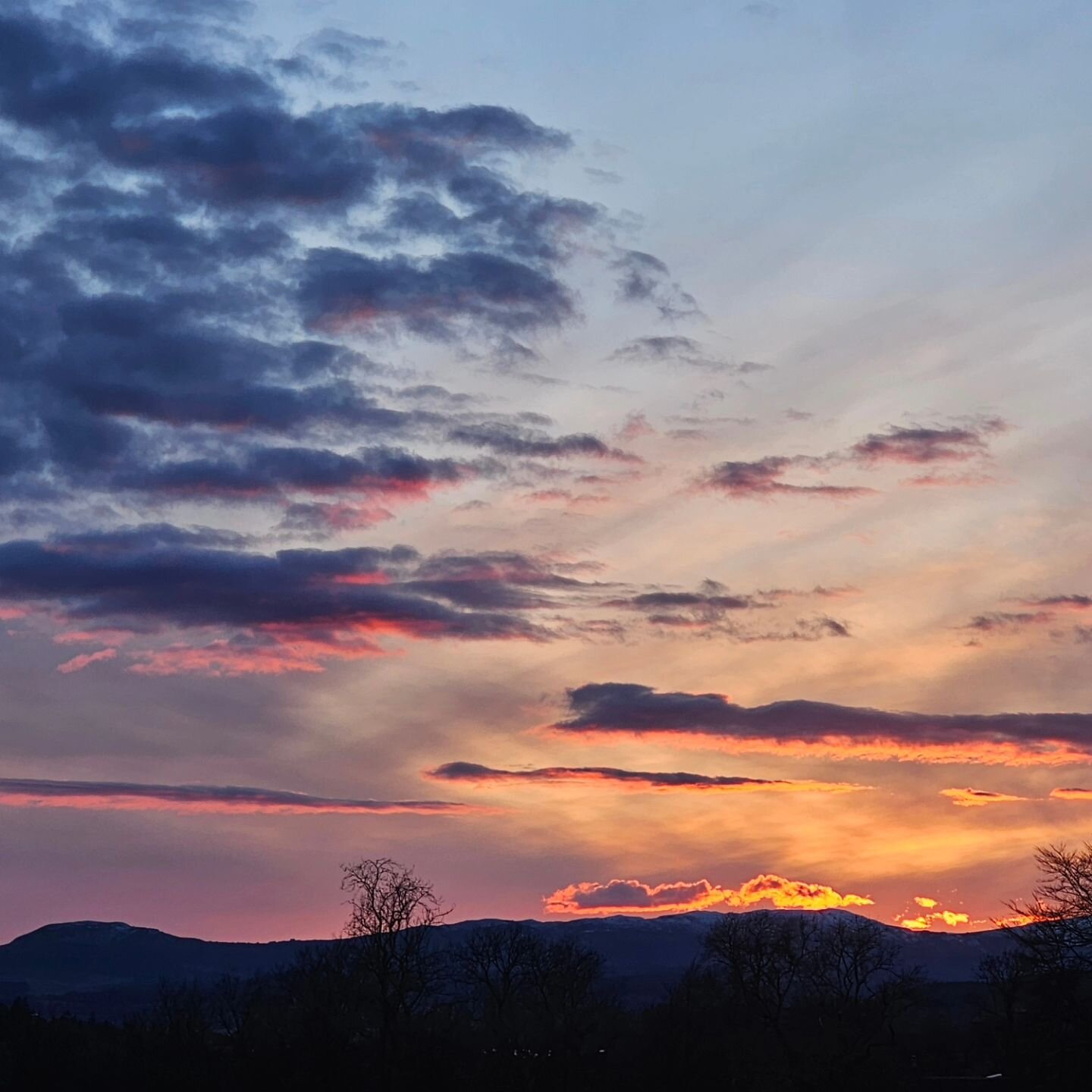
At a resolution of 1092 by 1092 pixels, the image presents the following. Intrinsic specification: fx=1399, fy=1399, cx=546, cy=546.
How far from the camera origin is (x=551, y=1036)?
106m

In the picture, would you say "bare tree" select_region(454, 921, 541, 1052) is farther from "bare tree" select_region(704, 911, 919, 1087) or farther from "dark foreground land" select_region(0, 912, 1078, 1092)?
"bare tree" select_region(704, 911, 919, 1087)

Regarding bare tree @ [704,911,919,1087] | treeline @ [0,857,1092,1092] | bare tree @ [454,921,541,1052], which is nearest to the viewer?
treeline @ [0,857,1092,1092]

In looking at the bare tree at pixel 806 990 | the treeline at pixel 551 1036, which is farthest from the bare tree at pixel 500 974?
the bare tree at pixel 806 990

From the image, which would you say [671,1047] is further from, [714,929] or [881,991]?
[714,929]

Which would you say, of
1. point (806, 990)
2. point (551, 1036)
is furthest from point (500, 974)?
point (551, 1036)

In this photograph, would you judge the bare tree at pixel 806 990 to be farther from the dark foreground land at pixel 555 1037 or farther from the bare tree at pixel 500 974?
the bare tree at pixel 500 974

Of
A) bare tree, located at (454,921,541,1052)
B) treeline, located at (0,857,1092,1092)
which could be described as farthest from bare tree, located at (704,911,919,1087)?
bare tree, located at (454,921,541,1052)

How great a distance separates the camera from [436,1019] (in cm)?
10962

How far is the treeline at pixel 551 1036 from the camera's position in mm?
90000

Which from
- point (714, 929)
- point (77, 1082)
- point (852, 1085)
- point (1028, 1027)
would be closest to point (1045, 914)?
point (1028, 1027)

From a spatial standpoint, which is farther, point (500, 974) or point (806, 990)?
point (500, 974)

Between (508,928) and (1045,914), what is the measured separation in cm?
12770

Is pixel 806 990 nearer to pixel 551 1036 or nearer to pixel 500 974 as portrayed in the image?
pixel 500 974

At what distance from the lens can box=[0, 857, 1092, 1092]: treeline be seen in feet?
295
